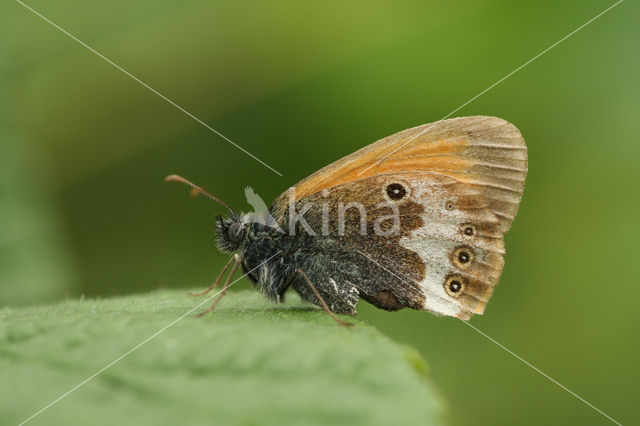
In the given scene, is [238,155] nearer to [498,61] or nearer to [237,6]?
[237,6]

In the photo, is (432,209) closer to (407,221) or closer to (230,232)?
(407,221)

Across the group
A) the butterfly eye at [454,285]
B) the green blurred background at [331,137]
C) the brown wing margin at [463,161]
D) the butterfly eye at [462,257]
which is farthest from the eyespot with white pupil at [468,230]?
the green blurred background at [331,137]

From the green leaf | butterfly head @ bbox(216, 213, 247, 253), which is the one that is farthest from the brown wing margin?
the green leaf

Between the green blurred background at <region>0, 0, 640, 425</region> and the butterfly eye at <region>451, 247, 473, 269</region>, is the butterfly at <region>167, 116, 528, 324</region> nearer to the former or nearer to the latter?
the butterfly eye at <region>451, 247, 473, 269</region>

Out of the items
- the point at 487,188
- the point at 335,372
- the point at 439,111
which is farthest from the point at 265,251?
the point at 439,111

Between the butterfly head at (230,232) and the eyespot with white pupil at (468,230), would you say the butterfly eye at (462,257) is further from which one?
the butterfly head at (230,232)
